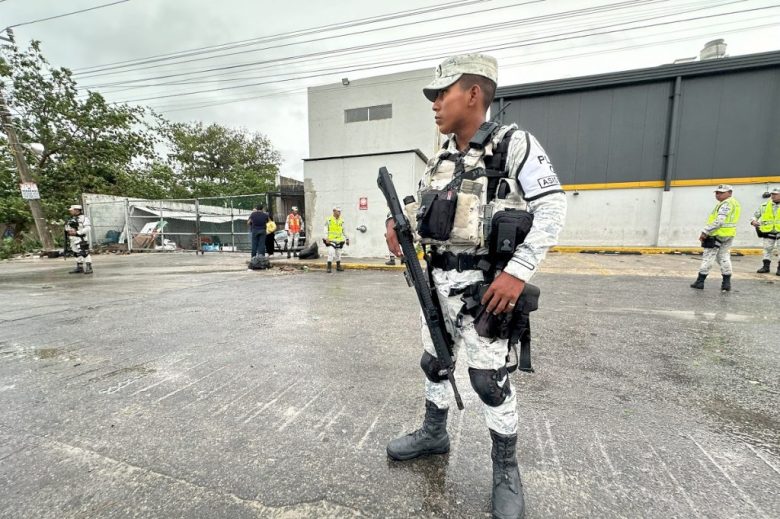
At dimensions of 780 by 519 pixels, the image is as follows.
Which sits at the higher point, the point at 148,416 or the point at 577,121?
the point at 577,121

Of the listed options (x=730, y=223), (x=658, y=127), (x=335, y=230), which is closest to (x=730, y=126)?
(x=658, y=127)

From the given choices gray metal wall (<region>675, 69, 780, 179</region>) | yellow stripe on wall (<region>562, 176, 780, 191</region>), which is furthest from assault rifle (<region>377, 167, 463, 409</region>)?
gray metal wall (<region>675, 69, 780, 179</region>)

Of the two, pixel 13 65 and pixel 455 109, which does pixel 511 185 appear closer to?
pixel 455 109

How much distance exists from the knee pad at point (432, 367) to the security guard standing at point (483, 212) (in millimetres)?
166

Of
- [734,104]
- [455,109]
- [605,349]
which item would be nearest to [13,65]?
[455,109]

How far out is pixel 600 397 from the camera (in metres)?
2.35

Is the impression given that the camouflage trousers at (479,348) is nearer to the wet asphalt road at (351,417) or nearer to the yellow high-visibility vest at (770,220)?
the wet asphalt road at (351,417)

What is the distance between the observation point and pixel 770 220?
22.9 feet

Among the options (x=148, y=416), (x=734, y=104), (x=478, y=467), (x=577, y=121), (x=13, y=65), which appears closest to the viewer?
(x=478, y=467)

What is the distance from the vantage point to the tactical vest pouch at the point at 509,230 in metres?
1.35

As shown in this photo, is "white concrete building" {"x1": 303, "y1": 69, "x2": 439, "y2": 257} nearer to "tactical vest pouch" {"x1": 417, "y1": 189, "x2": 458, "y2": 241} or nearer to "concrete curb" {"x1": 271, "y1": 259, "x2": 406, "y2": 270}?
"concrete curb" {"x1": 271, "y1": 259, "x2": 406, "y2": 270}

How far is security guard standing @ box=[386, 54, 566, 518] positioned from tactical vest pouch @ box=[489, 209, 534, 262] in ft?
0.05

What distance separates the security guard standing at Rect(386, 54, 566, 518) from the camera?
136 centimetres

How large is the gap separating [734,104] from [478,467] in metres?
17.6
